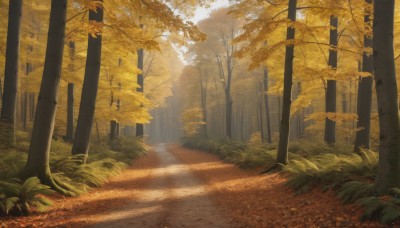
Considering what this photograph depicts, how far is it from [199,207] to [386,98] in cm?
488

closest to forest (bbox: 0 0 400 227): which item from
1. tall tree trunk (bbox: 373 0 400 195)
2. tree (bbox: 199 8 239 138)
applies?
tall tree trunk (bbox: 373 0 400 195)

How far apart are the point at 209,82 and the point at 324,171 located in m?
30.7

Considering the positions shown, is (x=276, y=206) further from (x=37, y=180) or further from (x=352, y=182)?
(x=37, y=180)

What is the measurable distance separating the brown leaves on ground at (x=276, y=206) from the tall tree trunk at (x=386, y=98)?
899 millimetres

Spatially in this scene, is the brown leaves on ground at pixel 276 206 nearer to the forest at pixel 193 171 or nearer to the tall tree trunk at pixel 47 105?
the forest at pixel 193 171

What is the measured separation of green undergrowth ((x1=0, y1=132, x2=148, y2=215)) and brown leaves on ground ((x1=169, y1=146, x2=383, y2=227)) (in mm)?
4046

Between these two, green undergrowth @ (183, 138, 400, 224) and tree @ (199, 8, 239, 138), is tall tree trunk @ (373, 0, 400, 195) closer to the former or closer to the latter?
green undergrowth @ (183, 138, 400, 224)

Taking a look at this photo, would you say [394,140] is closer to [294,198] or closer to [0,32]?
[294,198]

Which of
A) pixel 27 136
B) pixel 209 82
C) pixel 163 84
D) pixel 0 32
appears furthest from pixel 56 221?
pixel 209 82

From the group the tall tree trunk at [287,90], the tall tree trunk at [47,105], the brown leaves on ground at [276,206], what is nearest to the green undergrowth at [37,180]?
the tall tree trunk at [47,105]

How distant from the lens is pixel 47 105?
27.3 ft

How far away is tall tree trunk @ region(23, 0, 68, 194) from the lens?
828 centimetres

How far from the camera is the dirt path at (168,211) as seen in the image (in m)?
6.34

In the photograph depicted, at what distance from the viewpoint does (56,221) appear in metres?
6.20
